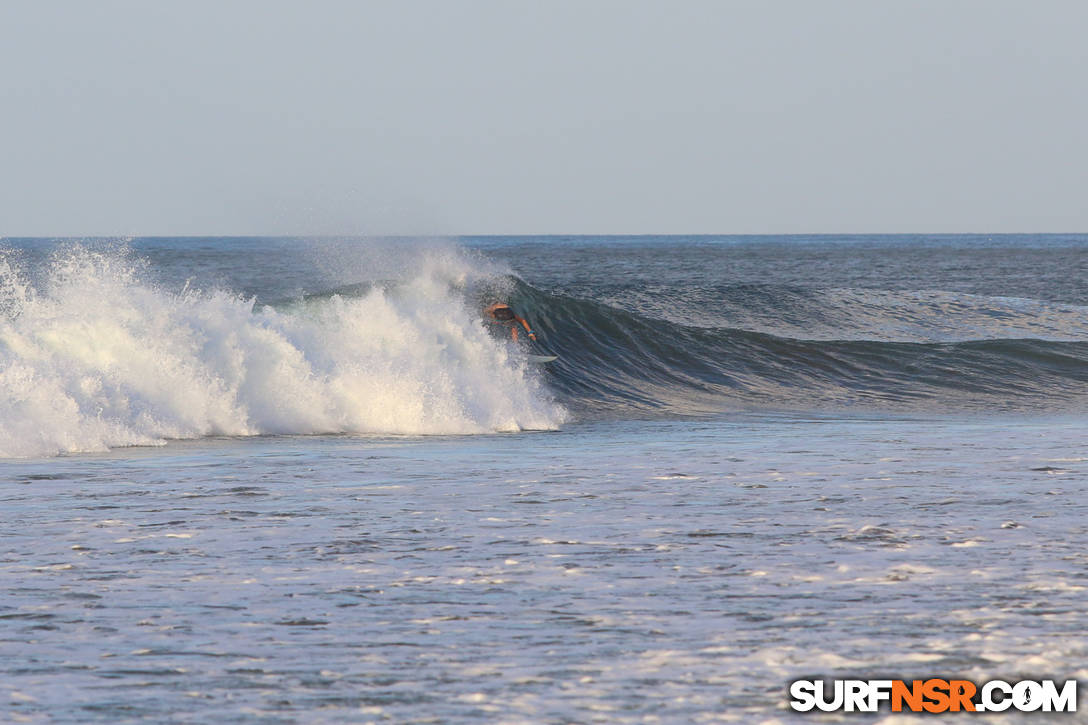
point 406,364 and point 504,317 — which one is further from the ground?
point 504,317

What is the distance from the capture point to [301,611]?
5.78m

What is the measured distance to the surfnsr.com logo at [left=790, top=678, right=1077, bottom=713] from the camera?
4496mm

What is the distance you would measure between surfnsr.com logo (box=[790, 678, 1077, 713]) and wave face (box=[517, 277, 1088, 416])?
1200 cm

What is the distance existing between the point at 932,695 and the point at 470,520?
3.86 metres

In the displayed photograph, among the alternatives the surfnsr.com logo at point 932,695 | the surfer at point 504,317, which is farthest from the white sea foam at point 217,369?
the surfnsr.com logo at point 932,695

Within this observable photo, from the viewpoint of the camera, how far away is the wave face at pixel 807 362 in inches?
722

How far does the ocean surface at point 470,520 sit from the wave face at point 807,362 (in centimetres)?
17

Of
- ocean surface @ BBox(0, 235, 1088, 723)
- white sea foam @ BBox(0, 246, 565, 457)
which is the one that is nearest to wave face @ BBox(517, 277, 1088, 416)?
ocean surface @ BBox(0, 235, 1088, 723)

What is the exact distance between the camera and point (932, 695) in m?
4.59

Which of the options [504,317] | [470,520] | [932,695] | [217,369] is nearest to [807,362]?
[504,317]

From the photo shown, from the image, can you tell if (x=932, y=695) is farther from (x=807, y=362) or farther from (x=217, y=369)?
(x=807, y=362)

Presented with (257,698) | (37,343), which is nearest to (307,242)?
(37,343)

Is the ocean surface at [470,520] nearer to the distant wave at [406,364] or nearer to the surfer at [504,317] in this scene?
the distant wave at [406,364]

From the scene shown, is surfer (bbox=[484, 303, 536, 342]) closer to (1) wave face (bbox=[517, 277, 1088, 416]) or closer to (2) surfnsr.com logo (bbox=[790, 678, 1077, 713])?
(1) wave face (bbox=[517, 277, 1088, 416])
